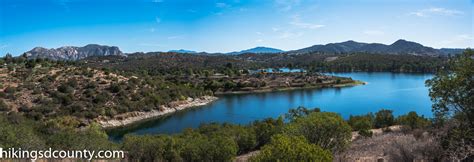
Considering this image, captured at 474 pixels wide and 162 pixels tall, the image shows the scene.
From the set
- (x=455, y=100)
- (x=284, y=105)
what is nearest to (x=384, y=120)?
(x=455, y=100)

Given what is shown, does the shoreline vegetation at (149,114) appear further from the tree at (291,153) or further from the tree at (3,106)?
the tree at (291,153)

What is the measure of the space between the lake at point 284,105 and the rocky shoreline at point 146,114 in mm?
1287

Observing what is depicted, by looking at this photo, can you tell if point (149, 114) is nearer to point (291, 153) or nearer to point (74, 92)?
point (74, 92)

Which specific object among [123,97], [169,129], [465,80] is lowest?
[169,129]

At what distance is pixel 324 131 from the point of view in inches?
467

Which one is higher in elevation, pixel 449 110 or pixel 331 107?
pixel 449 110

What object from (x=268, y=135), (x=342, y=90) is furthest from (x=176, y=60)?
(x=268, y=135)

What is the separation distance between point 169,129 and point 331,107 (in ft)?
84.9

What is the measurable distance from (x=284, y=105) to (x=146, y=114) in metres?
22.5

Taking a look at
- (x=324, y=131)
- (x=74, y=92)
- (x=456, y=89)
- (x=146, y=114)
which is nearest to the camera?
(x=456, y=89)

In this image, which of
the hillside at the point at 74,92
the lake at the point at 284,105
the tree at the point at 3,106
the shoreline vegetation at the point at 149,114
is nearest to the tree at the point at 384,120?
the lake at the point at 284,105

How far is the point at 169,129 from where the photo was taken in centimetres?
3856

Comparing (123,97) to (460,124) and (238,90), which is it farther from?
(460,124)

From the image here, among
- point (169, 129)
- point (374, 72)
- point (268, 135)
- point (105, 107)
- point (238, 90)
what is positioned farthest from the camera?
point (374, 72)
